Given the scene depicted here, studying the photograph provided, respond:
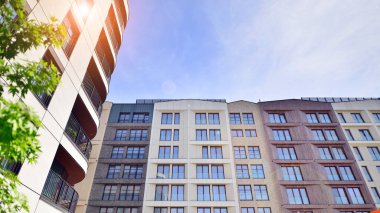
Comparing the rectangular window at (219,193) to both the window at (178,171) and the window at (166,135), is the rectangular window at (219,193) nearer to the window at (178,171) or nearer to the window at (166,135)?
the window at (178,171)

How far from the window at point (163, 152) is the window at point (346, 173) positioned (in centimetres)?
2554

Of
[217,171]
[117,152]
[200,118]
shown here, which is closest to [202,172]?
[217,171]

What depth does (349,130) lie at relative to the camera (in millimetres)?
36938

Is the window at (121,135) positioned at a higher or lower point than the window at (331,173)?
higher

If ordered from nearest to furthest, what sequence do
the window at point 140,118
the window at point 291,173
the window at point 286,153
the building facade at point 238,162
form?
the building facade at point 238,162, the window at point 291,173, the window at point 286,153, the window at point 140,118

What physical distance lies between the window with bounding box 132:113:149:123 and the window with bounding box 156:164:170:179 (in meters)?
8.42

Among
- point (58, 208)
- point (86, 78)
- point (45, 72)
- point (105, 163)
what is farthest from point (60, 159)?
point (105, 163)

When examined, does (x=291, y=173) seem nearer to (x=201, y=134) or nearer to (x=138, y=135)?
(x=201, y=134)

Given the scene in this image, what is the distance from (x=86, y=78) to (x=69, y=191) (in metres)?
6.23

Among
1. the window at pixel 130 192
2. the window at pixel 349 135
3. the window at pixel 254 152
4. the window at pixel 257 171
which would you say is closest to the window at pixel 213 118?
the window at pixel 254 152

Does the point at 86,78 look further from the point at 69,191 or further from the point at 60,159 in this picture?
the point at 69,191

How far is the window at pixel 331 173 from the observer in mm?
31905

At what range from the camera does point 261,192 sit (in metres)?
30.5

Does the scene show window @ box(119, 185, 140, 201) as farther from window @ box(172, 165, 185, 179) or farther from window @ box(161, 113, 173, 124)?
window @ box(161, 113, 173, 124)
